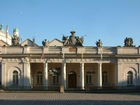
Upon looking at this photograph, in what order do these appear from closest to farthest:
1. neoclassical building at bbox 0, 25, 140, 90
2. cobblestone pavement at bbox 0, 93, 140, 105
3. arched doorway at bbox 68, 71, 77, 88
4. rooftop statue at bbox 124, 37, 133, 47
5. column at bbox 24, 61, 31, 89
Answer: cobblestone pavement at bbox 0, 93, 140, 105, column at bbox 24, 61, 31, 89, neoclassical building at bbox 0, 25, 140, 90, rooftop statue at bbox 124, 37, 133, 47, arched doorway at bbox 68, 71, 77, 88

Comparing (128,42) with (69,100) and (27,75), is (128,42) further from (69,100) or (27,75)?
(69,100)

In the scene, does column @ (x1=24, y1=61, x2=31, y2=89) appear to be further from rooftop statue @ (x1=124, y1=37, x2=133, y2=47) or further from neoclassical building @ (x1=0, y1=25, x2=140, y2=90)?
rooftop statue @ (x1=124, y1=37, x2=133, y2=47)

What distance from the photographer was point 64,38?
41.2 meters

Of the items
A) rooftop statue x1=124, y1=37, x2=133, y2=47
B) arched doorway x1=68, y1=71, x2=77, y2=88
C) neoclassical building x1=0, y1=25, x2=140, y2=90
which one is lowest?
arched doorway x1=68, y1=71, x2=77, y2=88

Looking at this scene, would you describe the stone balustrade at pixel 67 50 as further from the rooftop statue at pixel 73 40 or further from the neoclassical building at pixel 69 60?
the rooftop statue at pixel 73 40

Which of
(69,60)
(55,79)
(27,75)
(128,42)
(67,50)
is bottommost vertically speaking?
(55,79)

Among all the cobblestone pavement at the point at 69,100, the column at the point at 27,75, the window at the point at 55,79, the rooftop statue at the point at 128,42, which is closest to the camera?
the cobblestone pavement at the point at 69,100

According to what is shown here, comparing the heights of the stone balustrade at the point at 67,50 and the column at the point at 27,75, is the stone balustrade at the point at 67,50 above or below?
above

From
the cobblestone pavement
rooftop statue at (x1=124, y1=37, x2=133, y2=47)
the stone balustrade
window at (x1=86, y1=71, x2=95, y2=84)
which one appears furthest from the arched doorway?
the cobblestone pavement

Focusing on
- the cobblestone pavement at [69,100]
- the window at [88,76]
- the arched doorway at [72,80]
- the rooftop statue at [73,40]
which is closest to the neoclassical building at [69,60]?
the rooftop statue at [73,40]

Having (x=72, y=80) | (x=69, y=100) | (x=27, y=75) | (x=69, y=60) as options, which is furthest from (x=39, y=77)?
(x=69, y=100)

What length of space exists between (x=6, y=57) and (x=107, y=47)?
1498cm

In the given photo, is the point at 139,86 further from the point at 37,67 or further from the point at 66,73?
the point at 37,67

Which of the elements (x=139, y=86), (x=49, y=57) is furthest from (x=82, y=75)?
(x=139, y=86)
